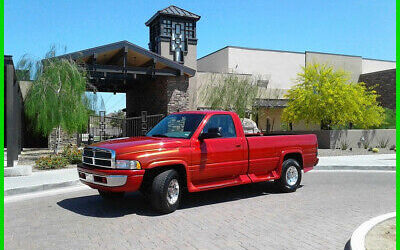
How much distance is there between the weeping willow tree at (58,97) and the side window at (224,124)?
1029cm

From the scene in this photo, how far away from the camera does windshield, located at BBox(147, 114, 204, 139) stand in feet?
26.4

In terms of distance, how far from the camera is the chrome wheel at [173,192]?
726 cm

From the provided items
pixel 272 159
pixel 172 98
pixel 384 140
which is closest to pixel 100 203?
pixel 272 159

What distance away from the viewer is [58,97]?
16.7 m

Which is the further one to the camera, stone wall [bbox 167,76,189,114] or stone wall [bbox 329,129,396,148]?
stone wall [bbox 329,129,396,148]

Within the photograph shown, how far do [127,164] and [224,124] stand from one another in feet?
8.49

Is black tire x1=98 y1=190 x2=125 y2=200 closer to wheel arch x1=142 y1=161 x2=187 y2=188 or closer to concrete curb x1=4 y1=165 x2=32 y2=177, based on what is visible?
wheel arch x1=142 y1=161 x2=187 y2=188

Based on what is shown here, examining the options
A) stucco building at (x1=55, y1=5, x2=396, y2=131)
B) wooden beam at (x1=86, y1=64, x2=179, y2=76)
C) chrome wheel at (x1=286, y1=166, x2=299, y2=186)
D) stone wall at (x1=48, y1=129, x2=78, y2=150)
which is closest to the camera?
chrome wheel at (x1=286, y1=166, x2=299, y2=186)

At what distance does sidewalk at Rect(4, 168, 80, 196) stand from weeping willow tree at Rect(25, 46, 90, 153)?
4.56 metres

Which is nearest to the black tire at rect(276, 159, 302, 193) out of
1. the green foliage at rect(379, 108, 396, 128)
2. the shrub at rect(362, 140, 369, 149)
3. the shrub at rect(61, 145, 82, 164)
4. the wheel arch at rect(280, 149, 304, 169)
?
the wheel arch at rect(280, 149, 304, 169)

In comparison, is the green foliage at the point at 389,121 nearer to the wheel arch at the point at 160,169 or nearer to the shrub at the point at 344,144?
the shrub at the point at 344,144

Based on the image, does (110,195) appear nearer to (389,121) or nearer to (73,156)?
(73,156)

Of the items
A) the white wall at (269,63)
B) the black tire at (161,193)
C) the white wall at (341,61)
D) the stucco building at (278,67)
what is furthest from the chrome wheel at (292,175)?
the white wall at (341,61)

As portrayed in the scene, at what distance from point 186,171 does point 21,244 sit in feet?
10.5
